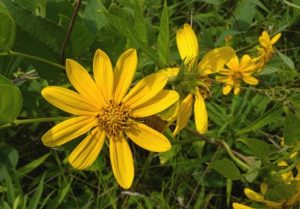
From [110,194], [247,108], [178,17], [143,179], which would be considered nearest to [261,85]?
[247,108]

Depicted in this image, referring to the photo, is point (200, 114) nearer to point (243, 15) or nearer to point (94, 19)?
point (94, 19)

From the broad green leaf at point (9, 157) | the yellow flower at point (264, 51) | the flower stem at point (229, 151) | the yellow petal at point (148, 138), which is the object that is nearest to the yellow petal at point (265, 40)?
the yellow flower at point (264, 51)

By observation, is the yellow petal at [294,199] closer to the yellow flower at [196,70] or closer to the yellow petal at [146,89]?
the yellow flower at [196,70]

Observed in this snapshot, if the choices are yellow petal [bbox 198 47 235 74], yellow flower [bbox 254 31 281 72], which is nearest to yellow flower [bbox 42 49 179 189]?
yellow petal [bbox 198 47 235 74]

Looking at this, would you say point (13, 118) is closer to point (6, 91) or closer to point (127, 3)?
point (6, 91)

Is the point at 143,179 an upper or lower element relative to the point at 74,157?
lower

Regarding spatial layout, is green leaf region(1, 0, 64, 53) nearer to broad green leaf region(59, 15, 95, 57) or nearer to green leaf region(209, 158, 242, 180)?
broad green leaf region(59, 15, 95, 57)
